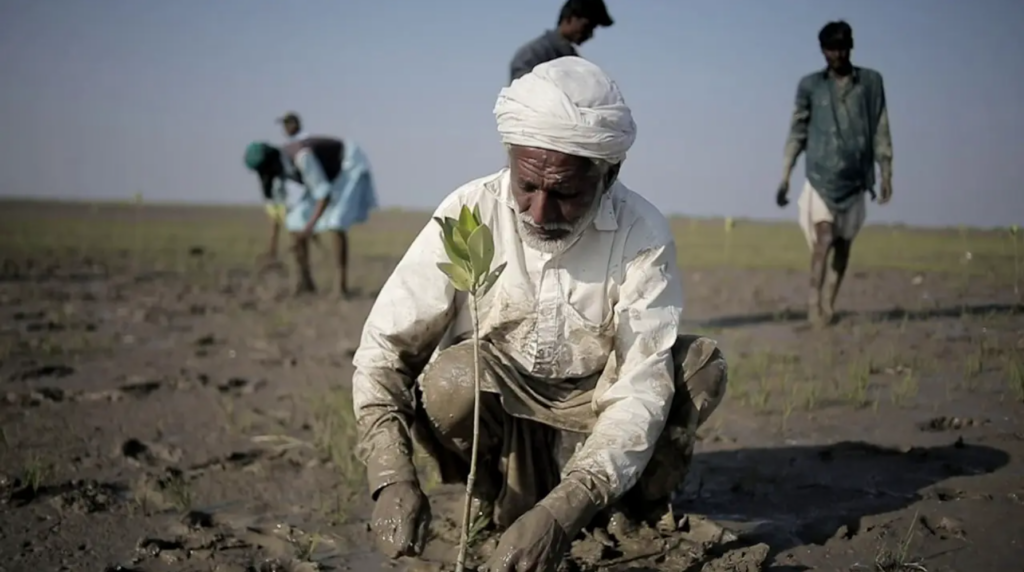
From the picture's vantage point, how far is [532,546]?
7.04ft

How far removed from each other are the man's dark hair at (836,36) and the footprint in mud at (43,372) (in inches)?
198

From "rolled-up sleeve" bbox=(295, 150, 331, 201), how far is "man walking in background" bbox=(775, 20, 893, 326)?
4.17 meters

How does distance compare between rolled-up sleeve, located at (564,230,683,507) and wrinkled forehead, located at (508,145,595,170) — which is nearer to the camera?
rolled-up sleeve, located at (564,230,683,507)

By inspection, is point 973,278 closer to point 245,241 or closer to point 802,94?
point 802,94

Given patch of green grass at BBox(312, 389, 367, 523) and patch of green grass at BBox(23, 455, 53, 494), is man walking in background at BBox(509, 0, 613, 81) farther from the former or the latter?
patch of green grass at BBox(23, 455, 53, 494)

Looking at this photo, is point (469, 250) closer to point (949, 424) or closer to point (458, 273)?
point (458, 273)

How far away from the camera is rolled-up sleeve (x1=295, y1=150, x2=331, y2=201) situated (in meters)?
8.73

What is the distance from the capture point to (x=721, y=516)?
3236 millimetres

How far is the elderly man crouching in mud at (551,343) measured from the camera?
2.44 meters

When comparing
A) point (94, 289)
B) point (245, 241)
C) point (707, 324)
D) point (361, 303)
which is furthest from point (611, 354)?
point (245, 241)

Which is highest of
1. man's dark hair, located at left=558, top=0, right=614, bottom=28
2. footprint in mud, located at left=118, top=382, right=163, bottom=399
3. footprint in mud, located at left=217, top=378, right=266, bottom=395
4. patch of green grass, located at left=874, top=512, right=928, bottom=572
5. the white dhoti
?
man's dark hair, located at left=558, top=0, right=614, bottom=28

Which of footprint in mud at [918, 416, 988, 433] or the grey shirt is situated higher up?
the grey shirt

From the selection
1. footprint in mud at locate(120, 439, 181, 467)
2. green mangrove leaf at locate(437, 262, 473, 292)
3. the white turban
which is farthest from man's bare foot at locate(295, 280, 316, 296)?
green mangrove leaf at locate(437, 262, 473, 292)

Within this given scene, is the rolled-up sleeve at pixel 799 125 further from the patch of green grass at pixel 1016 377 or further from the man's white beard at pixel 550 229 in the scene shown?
the man's white beard at pixel 550 229
